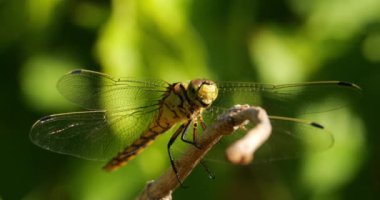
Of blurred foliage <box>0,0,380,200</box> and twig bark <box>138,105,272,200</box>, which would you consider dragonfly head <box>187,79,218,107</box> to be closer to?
blurred foliage <box>0,0,380,200</box>

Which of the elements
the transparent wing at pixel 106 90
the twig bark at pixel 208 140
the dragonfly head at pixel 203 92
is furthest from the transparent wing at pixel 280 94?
the twig bark at pixel 208 140

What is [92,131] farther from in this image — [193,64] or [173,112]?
[193,64]

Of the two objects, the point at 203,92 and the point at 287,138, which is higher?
the point at 203,92

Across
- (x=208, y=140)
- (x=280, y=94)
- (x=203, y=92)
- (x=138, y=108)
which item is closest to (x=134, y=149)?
(x=138, y=108)

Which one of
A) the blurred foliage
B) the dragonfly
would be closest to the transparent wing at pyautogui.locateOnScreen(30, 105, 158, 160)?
the dragonfly

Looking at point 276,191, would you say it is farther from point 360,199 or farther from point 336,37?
point 336,37

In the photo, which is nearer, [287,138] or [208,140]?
[208,140]

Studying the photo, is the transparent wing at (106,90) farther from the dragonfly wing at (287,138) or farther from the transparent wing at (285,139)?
the dragonfly wing at (287,138)
